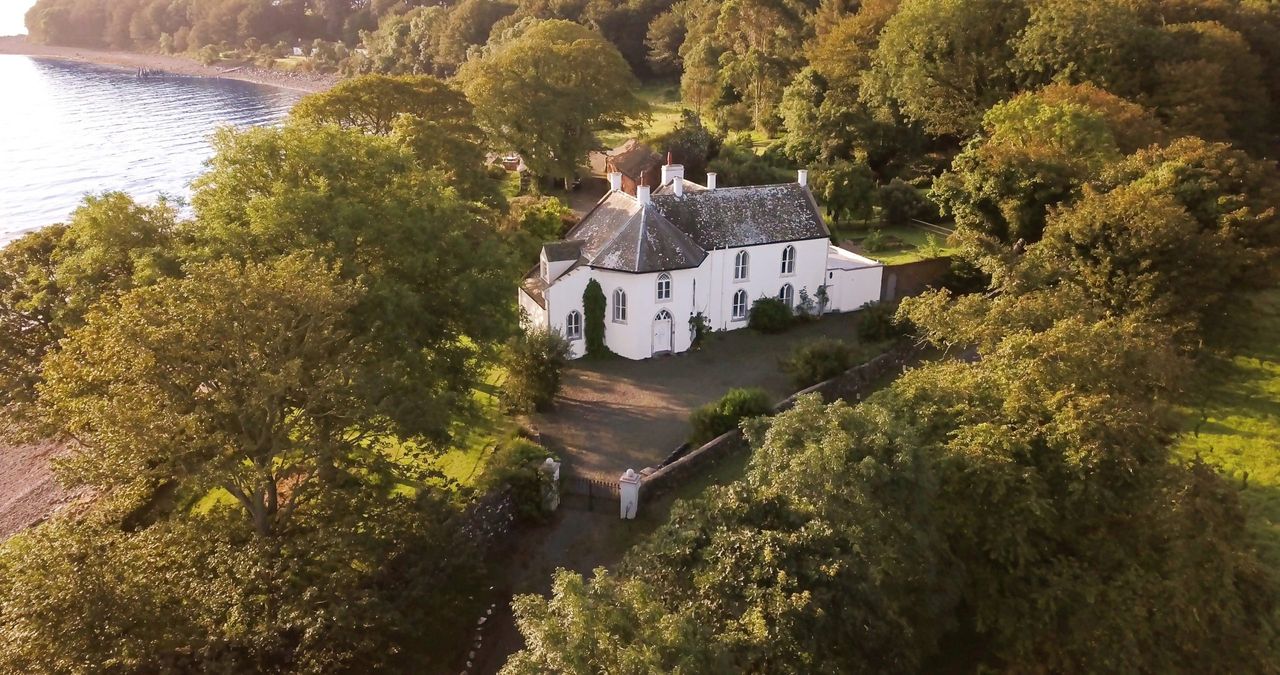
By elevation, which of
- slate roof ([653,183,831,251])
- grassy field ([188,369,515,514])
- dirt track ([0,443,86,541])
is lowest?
dirt track ([0,443,86,541])

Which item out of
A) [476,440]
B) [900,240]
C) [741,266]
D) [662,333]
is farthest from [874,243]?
[476,440]

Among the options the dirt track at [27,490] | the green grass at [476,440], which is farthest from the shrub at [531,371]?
the dirt track at [27,490]

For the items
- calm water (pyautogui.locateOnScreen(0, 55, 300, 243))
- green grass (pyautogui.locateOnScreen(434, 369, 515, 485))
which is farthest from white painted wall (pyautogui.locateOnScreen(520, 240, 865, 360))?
calm water (pyautogui.locateOnScreen(0, 55, 300, 243))

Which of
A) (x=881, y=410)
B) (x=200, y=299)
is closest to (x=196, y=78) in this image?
(x=200, y=299)

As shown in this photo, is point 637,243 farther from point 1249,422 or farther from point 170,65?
point 170,65

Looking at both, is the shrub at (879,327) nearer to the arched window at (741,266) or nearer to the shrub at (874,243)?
the arched window at (741,266)

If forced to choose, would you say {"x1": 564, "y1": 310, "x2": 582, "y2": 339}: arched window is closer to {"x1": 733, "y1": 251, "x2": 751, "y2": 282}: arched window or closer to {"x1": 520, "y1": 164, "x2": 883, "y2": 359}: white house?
{"x1": 520, "y1": 164, "x2": 883, "y2": 359}: white house
